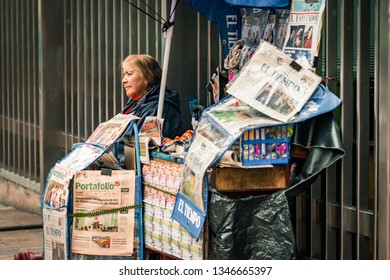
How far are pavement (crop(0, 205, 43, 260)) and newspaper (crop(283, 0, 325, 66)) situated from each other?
3.74 metres

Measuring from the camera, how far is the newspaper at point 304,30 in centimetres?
663

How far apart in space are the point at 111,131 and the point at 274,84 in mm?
1567

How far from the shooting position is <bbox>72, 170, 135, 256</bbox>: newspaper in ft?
24.2

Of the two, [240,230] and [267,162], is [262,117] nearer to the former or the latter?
[267,162]

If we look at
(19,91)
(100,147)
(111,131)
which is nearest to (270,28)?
(111,131)

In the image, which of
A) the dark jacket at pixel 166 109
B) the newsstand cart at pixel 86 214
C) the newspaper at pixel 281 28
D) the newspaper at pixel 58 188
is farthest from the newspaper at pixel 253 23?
the newspaper at pixel 58 188

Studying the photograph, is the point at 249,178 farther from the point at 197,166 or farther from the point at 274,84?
the point at 274,84

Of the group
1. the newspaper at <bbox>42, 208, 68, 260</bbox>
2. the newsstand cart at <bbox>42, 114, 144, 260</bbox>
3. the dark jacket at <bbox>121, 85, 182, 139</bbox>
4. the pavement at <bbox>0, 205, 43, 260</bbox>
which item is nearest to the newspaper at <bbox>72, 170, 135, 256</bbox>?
the newsstand cart at <bbox>42, 114, 144, 260</bbox>

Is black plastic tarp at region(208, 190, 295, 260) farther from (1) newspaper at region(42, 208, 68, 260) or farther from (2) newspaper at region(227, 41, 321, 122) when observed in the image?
(1) newspaper at region(42, 208, 68, 260)

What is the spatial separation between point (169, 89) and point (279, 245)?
220 cm

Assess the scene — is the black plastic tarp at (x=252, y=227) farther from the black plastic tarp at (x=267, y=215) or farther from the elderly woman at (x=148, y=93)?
the elderly woman at (x=148, y=93)

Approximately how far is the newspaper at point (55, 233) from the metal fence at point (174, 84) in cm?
162

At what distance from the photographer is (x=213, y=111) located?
6684 millimetres

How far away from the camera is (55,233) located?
766cm
